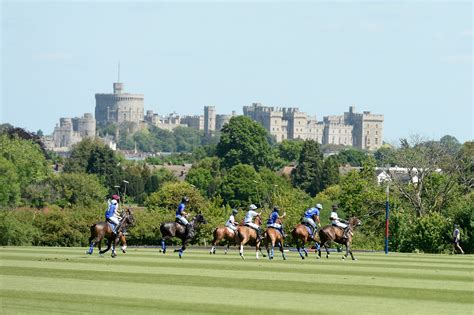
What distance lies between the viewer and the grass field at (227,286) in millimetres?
22750

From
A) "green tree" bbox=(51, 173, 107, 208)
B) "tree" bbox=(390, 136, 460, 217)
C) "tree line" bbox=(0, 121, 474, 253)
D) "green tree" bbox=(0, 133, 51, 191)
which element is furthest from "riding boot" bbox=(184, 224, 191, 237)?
"green tree" bbox=(51, 173, 107, 208)

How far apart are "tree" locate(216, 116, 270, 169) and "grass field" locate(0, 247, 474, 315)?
13112 cm

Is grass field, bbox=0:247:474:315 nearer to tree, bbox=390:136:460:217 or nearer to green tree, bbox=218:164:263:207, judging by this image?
tree, bbox=390:136:460:217

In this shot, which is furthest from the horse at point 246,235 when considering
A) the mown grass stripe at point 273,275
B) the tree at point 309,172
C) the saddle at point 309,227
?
the tree at point 309,172

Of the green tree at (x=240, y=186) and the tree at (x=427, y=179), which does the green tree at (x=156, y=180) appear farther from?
the tree at (x=427, y=179)

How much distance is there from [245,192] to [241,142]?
37886 millimetres

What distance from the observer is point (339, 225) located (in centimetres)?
3988

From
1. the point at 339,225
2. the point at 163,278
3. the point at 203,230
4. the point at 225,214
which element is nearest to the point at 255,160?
the point at 225,214

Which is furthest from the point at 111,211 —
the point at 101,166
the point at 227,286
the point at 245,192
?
the point at 101,166

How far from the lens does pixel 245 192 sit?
13075cm

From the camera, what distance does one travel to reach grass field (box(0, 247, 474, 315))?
2275 centimetres

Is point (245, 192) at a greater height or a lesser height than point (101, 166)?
lesser

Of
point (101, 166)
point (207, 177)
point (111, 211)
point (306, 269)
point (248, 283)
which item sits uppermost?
point (101, 166)

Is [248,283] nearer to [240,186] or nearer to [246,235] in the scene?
[246,235]
